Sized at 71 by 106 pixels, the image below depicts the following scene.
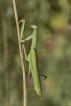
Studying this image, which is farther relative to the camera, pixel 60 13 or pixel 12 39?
pixel 60 13

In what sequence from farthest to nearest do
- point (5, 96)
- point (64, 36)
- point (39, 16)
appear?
point (64, 36)
point (39, 16)
point (5, 96)

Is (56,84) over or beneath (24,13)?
beneath

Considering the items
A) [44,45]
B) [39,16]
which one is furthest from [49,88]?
[39,16]

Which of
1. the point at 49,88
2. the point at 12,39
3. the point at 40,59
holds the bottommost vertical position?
the point at 49,88

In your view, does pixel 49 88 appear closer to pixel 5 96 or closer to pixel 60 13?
pixel 5 96

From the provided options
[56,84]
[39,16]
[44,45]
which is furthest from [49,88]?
[39,16]

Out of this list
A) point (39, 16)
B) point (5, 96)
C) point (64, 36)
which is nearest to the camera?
point (5, 96)
